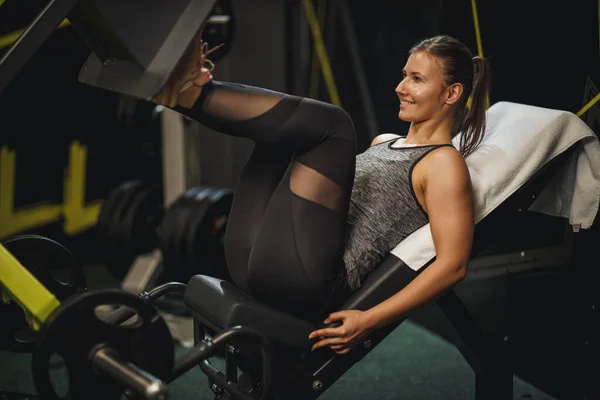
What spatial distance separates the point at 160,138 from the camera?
12.9 ft

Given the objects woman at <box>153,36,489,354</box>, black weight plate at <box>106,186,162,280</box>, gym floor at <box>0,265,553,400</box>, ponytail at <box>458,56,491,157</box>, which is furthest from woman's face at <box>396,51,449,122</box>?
black weight plate at <box>106,186,162,280</box>

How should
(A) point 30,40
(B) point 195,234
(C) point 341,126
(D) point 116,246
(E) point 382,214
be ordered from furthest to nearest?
(D) point 116,246 → (B) point 195,234 → (E) point 382,214 → (C) point 341,126 → (A) point 30,40

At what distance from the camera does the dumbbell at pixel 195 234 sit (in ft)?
9.66

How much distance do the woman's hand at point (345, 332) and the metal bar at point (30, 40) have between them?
848mm

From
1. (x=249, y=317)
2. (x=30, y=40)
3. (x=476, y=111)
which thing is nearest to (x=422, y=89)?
(x=476, y=111)

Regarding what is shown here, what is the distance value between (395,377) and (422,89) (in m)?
1.22

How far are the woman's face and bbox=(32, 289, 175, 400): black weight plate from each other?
0.82 meters

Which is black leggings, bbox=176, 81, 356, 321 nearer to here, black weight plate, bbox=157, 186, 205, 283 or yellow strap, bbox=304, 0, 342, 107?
black weight plate, bbox=157, 186, 205, 283

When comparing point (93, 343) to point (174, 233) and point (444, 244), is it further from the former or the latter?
point (174, 233)

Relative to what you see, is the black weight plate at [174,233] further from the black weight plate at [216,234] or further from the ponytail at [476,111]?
the ponytail at [476,111]

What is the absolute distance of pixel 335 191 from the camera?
5.08 ft

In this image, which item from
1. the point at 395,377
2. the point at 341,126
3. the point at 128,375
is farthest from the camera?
the point at 395,377

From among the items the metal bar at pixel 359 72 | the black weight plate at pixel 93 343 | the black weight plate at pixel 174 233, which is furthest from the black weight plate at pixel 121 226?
the black weight plate at pixel 93 343

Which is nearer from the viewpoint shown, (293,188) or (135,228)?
(293,188)
